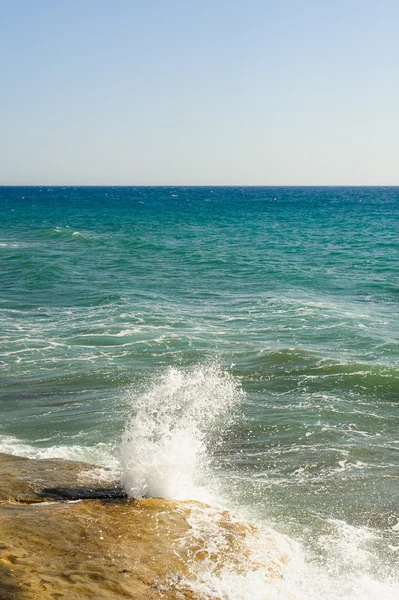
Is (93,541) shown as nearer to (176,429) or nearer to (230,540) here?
(230,540)

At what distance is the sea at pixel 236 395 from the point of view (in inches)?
368

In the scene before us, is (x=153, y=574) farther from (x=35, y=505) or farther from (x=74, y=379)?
(x=74, y=379)

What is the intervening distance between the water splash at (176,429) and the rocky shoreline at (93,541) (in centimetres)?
48

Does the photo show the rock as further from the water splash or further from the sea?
the water splash

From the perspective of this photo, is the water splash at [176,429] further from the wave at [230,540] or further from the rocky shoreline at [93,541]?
the rocky shoreline at [93,541]

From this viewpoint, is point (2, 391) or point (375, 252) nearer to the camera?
point (2, 391)

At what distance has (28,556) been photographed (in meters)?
7.05

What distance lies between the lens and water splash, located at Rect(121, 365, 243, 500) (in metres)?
9.41

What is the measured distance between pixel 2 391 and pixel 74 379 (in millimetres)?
1860

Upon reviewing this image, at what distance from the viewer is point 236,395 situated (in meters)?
15.6

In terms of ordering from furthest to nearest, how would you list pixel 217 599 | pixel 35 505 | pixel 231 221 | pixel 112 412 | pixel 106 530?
pixel 231 221 < pixel 112 412 < pixel 35 505 < pixel 106 530 < pixel 217 599

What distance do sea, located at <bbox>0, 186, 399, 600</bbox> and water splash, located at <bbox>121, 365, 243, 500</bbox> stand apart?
4cm

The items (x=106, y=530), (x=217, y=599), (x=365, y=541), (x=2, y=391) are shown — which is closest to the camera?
(x=217, y=599)

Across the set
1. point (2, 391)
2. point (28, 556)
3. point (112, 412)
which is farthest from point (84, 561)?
point (2, 391)
